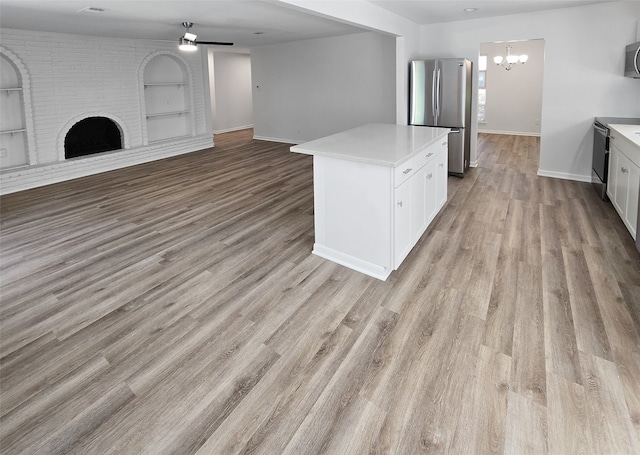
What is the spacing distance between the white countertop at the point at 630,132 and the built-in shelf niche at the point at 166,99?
733cm

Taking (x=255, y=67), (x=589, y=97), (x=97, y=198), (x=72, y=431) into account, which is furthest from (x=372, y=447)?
(x=255, y=67)

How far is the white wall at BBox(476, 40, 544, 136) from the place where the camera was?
9578mm

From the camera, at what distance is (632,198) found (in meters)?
3.53

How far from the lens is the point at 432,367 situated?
216 cm

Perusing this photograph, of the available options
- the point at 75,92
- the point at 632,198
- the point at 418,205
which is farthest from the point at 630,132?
the point at 75,92

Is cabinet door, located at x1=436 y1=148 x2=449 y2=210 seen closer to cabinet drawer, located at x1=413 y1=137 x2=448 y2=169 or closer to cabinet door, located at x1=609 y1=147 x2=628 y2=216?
cabinet drawer, located at x1=413 y1=137 x2=448 y2=169

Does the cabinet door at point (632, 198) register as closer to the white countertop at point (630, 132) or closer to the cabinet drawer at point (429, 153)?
the white countertop at point (630, 132)

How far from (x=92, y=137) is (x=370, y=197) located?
6202 millimetres

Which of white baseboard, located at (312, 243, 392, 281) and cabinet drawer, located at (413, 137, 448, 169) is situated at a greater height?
cabinet drawer, located at (413, 137, 448, 169)

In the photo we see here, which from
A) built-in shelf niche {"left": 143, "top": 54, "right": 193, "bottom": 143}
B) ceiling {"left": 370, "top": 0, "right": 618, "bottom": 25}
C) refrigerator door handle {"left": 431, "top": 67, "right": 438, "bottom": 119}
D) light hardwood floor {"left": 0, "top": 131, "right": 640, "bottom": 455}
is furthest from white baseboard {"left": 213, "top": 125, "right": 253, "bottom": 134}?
light hardwood floor {"left": 0, "top": 131, "right": 640, "bottom": 455}

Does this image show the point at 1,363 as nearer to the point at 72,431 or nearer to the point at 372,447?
the point at 72,431

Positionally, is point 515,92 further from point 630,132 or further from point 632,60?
point 630,132

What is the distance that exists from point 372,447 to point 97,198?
5.10m

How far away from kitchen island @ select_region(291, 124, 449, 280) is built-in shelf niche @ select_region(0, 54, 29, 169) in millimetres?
5191
